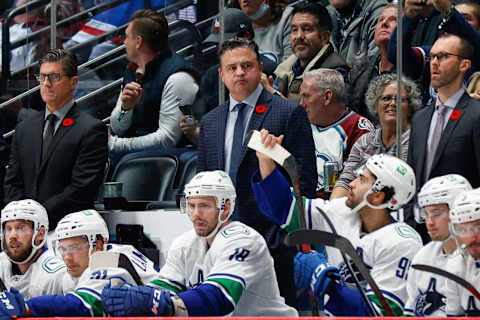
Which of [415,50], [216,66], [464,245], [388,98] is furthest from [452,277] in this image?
[216,66]

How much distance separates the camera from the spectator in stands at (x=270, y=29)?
593cm

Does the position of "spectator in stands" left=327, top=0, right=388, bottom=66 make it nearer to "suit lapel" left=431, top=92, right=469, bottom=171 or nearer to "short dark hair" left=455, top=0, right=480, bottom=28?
"short dark hair" left=455, top=0, right=480, bottom=28

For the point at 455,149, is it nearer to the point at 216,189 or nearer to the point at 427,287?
the point at 427,287

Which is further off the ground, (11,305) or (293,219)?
(293,219)

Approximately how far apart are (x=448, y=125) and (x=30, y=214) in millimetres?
2117

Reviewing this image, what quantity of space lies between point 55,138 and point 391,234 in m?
2.14

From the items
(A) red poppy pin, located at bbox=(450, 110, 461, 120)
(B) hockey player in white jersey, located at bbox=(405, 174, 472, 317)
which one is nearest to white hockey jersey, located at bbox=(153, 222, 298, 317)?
(B) hockey player in white jersey, located at bbox=(405, 174, 472, 317)

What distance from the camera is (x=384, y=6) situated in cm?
557

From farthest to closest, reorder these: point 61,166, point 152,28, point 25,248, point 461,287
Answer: point 152,28, point 61,166, point 25,248, point 461,287

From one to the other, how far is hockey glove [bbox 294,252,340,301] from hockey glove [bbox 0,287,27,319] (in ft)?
3.74

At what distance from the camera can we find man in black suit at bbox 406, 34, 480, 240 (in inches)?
186

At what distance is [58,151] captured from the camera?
221 inches

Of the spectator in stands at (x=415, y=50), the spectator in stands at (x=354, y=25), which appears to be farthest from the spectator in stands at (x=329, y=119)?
the spectator in stands at (x=415, y=50)

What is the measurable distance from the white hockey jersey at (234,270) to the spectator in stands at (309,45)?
4.50 feet
